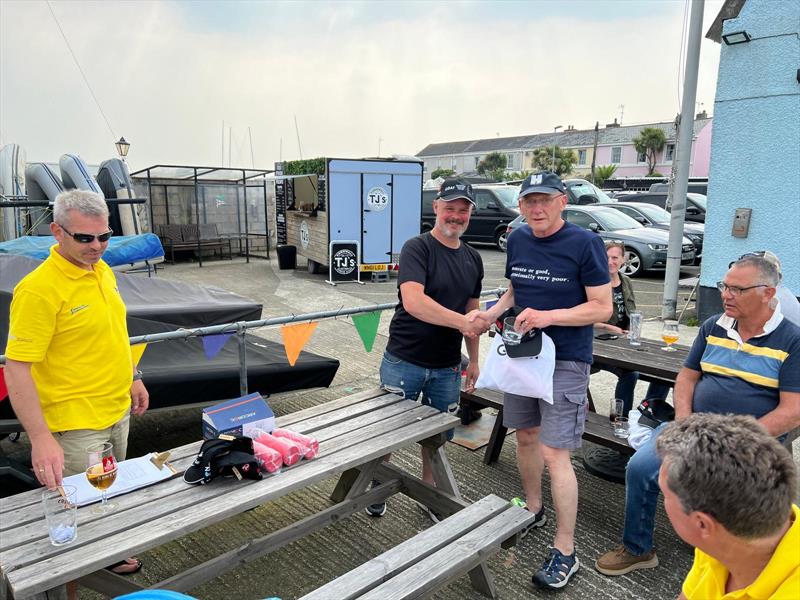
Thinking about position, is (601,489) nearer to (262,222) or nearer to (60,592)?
(60,592)

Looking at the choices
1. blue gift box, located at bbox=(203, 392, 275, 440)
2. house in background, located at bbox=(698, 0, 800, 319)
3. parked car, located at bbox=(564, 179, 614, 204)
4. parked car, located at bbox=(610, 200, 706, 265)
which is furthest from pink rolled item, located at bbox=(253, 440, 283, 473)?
parked car, located at bbox=(564, 179, 614, 204)

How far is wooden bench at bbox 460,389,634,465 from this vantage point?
11.6ft

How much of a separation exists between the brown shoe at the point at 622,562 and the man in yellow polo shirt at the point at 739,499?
1755mm

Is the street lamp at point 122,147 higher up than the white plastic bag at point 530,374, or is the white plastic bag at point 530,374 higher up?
the street lamp at point 122,147

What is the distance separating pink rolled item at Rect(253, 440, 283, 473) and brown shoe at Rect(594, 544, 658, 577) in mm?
1830

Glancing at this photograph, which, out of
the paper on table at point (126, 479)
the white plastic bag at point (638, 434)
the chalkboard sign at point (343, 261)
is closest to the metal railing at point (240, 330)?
the paper on table at point (126, 479)

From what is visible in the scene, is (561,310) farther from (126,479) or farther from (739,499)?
(126,479)

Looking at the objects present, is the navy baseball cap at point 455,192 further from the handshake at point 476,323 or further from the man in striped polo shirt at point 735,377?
the man in striped polo shirt at point 735,377

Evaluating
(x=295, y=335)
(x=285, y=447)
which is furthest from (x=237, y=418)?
(x=295, y=335)

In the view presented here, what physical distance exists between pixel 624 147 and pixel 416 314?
6691cm

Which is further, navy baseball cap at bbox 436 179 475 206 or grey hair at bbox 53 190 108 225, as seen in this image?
navy baseball cap at bbox 436 179 475 206

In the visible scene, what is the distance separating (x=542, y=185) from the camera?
285 centimetres

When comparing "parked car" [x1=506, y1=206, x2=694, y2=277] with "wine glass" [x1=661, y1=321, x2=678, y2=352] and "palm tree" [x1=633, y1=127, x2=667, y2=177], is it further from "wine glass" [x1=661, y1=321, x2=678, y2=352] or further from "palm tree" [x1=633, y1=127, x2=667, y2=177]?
"palm tree" [x1=633, y1=127, x2=667, y2=177]

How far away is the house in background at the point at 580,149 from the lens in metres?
60.7
